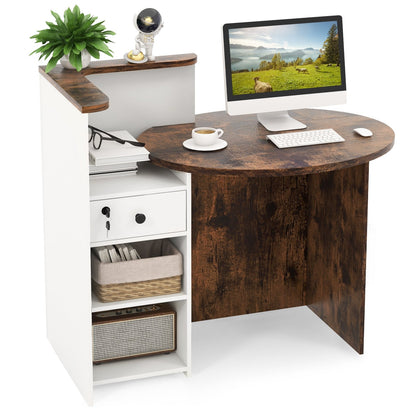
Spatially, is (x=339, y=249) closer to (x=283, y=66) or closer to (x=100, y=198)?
(x=283, y=66)

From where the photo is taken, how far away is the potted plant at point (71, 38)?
4.66 metres

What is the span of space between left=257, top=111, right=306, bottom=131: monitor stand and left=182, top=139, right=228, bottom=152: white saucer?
30 cm

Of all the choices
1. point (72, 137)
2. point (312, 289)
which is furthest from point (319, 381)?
point (72, 137)

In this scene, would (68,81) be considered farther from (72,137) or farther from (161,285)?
(161,285)

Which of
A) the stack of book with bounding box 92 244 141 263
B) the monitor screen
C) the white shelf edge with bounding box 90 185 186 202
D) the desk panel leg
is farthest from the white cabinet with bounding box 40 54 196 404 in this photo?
the desk panel leg

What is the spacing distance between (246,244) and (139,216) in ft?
2.93

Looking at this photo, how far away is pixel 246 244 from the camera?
17.2 feet

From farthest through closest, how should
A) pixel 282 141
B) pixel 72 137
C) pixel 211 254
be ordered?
pixel 211 254, pixel 282 141, pixel 72 137

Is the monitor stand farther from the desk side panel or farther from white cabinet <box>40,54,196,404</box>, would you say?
the desk side panel

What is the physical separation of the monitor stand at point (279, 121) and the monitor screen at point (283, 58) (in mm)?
138

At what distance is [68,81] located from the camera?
14.9ft

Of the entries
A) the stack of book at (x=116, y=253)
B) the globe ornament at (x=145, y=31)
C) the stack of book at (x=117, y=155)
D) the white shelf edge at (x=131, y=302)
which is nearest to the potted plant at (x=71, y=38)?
the globe ornament at (x=145, y=31)

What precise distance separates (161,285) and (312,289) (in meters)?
1.01

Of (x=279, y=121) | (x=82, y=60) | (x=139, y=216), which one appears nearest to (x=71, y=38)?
(x=82, y=60)
